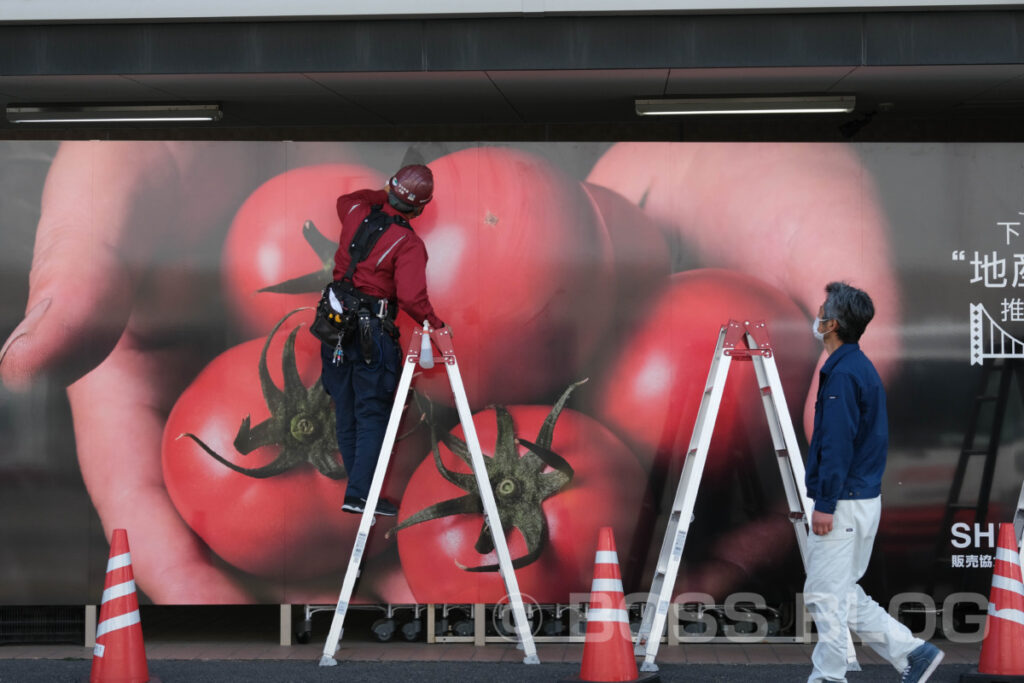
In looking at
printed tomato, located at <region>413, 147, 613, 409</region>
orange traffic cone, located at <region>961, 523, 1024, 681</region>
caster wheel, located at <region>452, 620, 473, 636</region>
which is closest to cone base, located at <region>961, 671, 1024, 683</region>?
orange traffic cone, located at <region>961, 523, 1024, 681</region>

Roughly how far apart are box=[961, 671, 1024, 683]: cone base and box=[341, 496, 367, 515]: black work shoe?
10.6 ft

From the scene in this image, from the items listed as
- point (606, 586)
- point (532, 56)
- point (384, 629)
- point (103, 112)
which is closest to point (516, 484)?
point (384, 629)

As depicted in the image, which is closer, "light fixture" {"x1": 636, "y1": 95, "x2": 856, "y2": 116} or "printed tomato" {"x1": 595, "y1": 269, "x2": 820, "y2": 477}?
"printed tomato" {"x1": 595, "y1": 269, "x2": 820, "y2": 477}

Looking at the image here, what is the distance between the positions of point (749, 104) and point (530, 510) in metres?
3.69

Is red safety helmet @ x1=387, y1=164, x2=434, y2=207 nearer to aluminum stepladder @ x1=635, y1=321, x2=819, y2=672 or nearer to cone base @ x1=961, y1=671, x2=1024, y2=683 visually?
aluminum stepladder @ x1=635, y1=321, x2=819, y2=672

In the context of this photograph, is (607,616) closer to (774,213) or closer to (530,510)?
(530,510)

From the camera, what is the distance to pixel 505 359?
258 inches

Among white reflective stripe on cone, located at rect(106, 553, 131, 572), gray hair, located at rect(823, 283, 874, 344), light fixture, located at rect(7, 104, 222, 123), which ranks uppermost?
light fixture, located at rect(7, 104, 222, 123)

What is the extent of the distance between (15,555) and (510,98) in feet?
15.6

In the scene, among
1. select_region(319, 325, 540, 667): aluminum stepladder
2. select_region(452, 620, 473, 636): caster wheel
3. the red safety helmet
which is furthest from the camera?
select_region(452, 620, 473, 636): caster wheel

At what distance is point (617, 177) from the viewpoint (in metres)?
6.53

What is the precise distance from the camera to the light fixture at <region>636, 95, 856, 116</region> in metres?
8.27

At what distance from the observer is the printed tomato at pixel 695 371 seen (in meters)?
6.51

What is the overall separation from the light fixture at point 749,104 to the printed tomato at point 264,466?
3.43m
